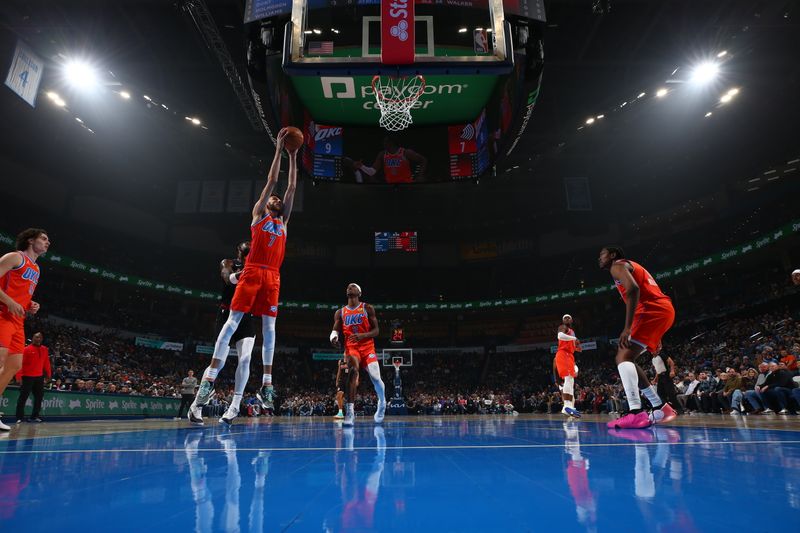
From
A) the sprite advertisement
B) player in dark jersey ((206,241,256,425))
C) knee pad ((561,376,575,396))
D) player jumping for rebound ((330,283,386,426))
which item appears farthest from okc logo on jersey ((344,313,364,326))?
the sprite advertisement

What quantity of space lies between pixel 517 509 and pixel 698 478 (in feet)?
2.93

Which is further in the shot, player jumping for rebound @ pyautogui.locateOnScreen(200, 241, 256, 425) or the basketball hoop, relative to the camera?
the basketball hoop

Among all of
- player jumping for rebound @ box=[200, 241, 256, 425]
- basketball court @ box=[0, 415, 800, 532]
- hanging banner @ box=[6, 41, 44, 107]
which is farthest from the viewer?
hanging banner @ box=[6, 41, 44, 107]

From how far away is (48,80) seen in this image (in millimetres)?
16672

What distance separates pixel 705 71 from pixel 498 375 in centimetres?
2043

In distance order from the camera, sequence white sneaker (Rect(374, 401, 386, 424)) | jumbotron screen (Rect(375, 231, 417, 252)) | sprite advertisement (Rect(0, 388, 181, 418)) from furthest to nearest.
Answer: jumbotron screen (Rect(375, 231, 417, 252))
sprite advertisement (Rect(0, 388, 181, 418))
white sneaker (Rect(374, 401, 386, 424))

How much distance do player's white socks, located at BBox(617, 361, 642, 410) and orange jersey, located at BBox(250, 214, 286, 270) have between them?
4.21 m

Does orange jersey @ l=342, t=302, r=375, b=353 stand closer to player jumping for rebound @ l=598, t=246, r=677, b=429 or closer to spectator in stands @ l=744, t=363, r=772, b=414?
player jumping for rebound @ l=598, t=246, r=677, b=429

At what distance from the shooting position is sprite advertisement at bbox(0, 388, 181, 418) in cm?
1038

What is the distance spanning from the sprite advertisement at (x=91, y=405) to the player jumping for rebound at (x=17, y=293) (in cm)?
692

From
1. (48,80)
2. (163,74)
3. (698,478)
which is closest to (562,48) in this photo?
(163,74)

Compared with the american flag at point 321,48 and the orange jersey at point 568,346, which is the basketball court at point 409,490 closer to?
the american flag at point 321,48

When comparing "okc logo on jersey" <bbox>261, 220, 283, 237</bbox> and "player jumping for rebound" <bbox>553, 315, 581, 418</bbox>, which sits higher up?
"okc logo on jersey" <bbox>261, 220, 283, 237</bbox>

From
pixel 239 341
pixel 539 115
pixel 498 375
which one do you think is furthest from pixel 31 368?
pixel 498 375
